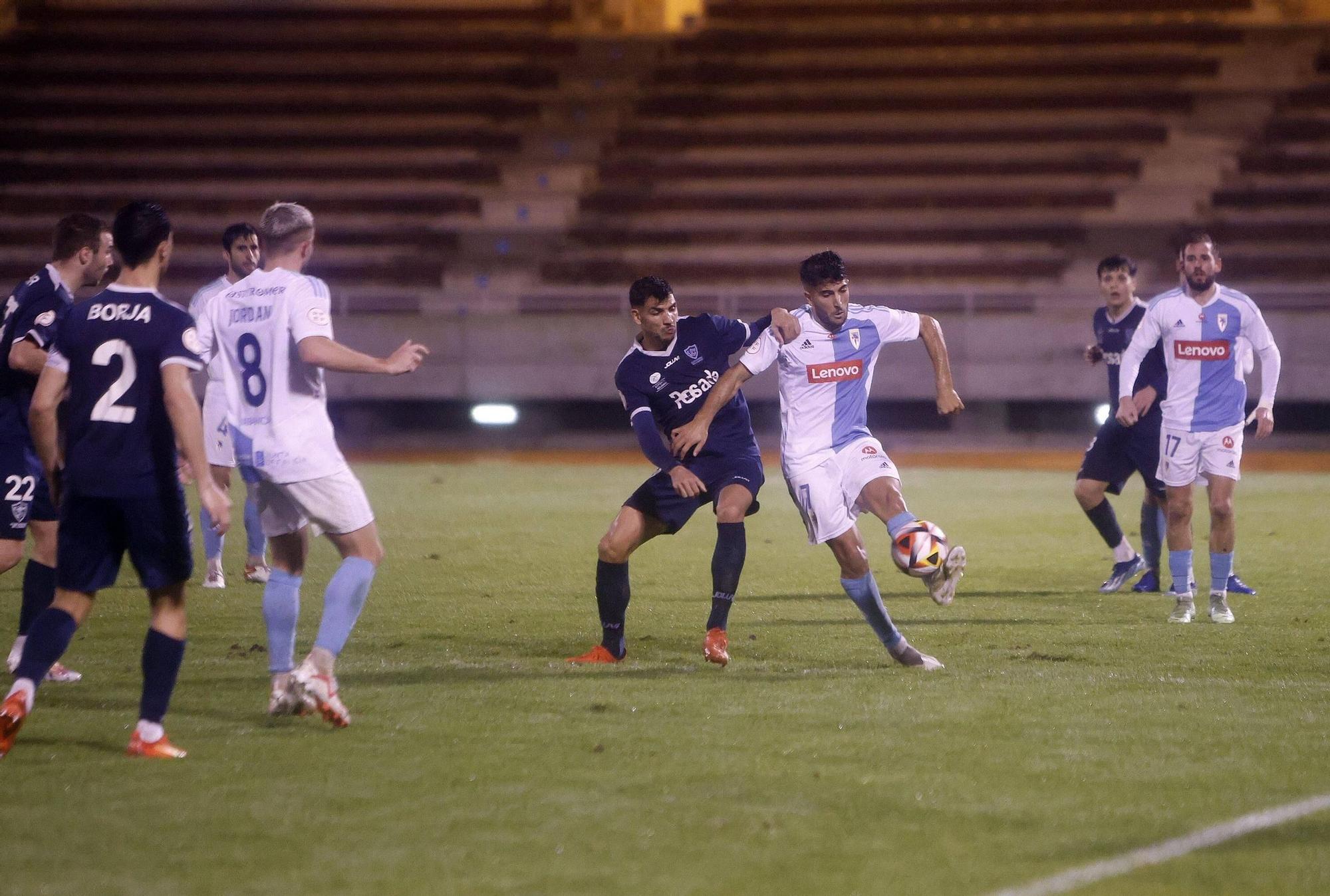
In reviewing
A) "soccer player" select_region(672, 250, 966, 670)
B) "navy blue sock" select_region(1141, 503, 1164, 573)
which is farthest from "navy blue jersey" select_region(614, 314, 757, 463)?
"navy blue sock" select_region(1141, 503, 1164, 573)

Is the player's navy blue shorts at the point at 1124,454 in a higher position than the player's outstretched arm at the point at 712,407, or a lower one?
lower

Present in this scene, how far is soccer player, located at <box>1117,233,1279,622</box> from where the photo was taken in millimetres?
8242

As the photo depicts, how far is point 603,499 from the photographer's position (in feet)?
48.1

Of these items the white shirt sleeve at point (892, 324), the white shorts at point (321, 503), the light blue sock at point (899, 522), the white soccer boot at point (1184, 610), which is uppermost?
the white shirt sleeve at point (892, 324)

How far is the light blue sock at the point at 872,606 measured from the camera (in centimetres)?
670

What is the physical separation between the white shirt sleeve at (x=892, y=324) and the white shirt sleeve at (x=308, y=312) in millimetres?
2717

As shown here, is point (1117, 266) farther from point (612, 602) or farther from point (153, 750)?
point (153, 750)

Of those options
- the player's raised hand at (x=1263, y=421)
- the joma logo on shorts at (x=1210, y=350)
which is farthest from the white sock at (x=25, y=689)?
the player's raised hand at (x=1263, y=421)

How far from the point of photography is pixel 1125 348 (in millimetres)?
9422

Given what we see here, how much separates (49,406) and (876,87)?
2546 cm

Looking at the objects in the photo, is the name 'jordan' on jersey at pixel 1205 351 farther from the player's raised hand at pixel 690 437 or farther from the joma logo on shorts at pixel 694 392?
the player's raised hand at pixel 690 437

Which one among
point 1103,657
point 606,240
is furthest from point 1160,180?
point 1103,657

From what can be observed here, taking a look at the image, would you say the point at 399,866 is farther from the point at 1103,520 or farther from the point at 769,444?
the point at 769,444

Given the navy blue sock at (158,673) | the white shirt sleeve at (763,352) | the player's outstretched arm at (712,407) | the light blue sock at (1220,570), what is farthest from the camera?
the light blue sock at (1220,570)
